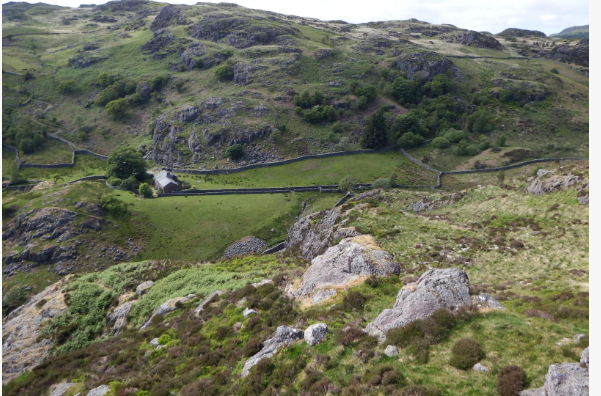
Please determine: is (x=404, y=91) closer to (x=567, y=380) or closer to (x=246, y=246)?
(x=246, y=246)

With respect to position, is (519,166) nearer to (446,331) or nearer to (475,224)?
Result: (475,224)

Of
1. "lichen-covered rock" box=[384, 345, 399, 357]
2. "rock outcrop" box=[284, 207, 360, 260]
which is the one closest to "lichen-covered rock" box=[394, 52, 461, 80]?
"rock outcrop" box=[284, 207, 360, 260]

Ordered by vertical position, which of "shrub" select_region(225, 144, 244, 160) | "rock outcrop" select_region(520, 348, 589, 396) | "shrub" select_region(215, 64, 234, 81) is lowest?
"rock outcrop" select_region(520, 348, 589, 396)

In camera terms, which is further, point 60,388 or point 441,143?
point 441,143

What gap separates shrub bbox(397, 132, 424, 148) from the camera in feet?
325

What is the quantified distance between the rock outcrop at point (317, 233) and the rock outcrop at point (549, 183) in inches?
890

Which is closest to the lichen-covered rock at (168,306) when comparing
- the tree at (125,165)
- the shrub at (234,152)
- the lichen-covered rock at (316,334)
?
the lichen-covered rock at (316,334)

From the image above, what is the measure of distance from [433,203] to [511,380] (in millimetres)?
38286

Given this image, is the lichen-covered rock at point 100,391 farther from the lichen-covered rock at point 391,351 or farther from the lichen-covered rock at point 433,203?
the lichen-covered rock at point 433,203

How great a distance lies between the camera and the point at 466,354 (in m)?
13.7

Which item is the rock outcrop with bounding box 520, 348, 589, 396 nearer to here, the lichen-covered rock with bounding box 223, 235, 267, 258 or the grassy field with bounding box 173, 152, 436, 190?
the lichen-covered rock with bounding box 223, 235, 267, 258

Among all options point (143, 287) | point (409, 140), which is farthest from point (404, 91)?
point (143, 287)

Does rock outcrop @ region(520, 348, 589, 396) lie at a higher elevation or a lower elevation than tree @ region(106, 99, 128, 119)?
lower

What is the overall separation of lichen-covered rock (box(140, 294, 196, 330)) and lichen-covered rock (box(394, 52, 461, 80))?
12408 cm
